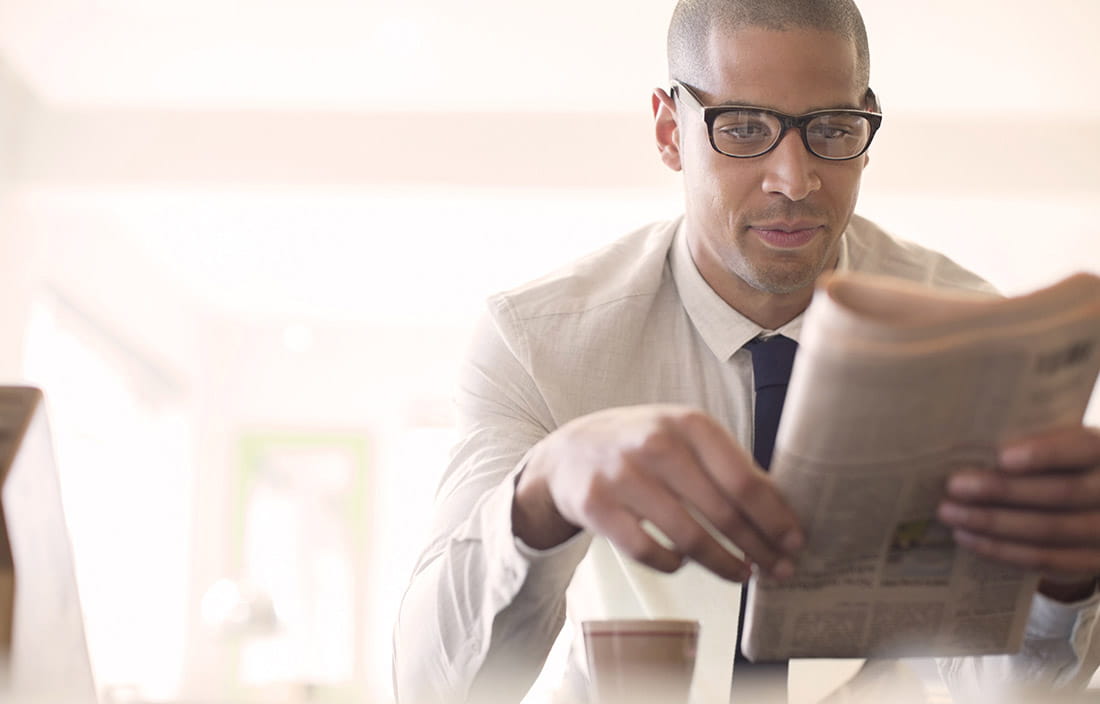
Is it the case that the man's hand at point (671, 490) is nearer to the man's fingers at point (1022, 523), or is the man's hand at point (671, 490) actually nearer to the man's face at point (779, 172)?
the man's fingers at point (1022, 523)

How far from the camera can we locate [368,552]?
859 cm

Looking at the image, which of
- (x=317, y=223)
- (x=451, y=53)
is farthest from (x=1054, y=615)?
(x=317, y=223)

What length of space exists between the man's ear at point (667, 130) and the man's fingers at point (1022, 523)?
3.19 ft

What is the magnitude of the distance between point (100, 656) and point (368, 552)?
2.11 meters

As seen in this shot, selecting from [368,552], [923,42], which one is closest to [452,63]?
[923,42]

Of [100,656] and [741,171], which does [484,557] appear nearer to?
[741,171]

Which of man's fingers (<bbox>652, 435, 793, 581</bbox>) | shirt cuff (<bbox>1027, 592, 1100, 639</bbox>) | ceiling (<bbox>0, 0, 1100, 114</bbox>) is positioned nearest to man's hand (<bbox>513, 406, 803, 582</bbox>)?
man's fingers (<bbox>652, 435, 793, 581</bbox>)

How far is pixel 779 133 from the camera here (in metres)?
1.54

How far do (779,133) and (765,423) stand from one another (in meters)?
0.36

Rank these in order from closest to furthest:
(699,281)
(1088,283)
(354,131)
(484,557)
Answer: (1088,283)
(484,557)
(699,281)
(354,131)

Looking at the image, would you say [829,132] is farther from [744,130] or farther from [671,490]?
[671,490]

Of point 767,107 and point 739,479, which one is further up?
point 767,107

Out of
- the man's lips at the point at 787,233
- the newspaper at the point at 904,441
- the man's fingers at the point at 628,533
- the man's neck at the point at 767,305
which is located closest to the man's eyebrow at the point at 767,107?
the man's lips at the point at 787,233

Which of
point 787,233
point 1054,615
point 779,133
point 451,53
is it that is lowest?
point 1054,615
